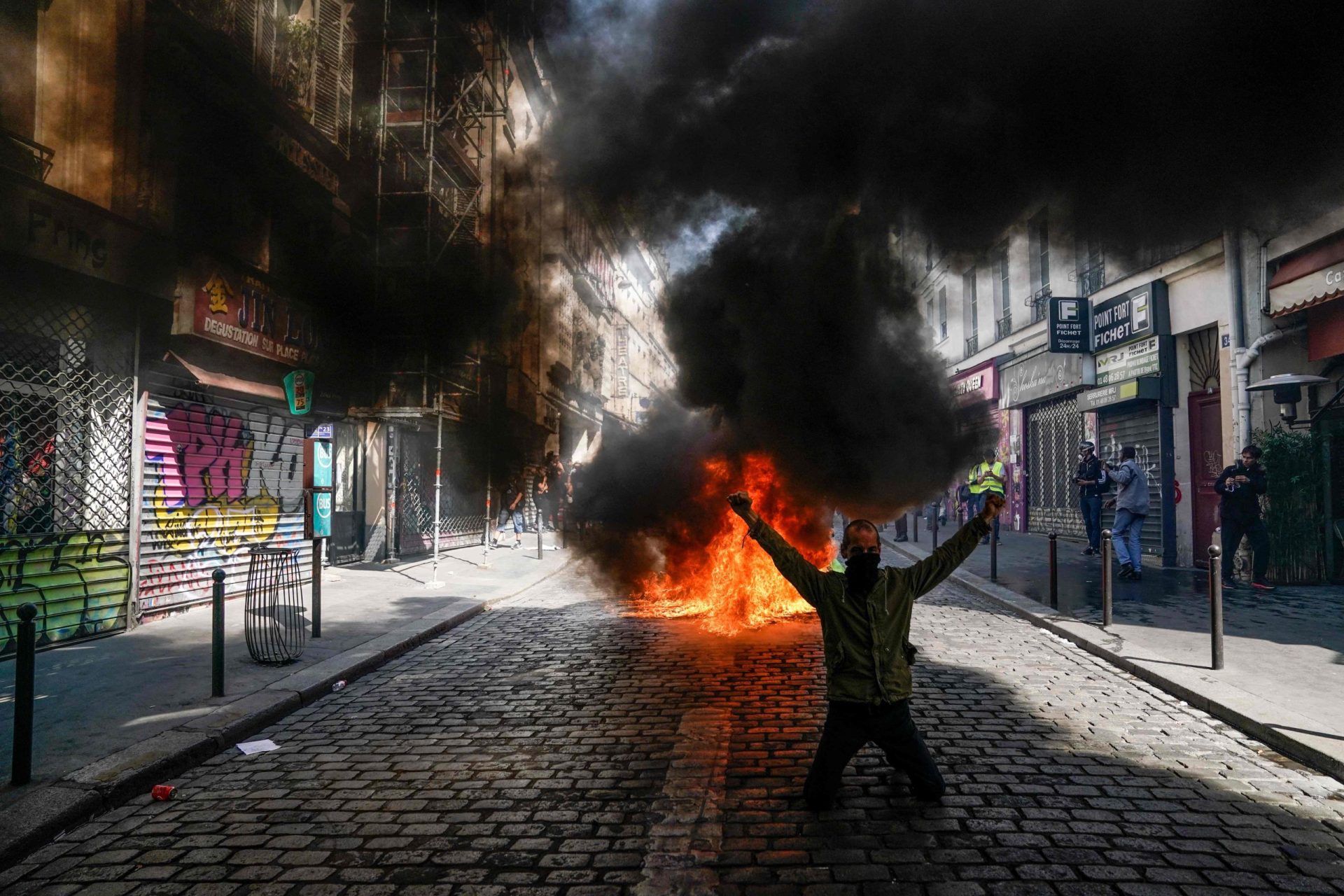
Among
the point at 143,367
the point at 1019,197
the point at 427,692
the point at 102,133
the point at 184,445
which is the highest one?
the point at 102,133

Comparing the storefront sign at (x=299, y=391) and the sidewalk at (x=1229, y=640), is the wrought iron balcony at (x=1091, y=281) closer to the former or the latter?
the sidewalk at (x=1229, y=640)

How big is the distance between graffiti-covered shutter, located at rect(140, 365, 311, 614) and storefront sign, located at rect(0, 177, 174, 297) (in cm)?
121

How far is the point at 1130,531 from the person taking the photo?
1089cm

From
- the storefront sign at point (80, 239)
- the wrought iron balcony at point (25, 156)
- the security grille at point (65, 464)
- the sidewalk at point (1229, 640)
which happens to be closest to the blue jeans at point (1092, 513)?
the sidewalk at point (1229, 640)

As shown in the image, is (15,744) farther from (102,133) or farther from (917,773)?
(102,133)

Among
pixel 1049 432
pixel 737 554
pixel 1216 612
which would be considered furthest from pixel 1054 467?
pixel 1216 612

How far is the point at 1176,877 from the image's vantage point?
9.12 ft

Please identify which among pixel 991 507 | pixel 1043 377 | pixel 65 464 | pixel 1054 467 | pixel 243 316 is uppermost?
pixel 1043 377

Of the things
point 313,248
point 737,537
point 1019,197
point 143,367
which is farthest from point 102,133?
point 1019,197

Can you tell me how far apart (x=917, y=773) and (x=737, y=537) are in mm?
4913

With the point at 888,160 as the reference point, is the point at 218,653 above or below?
below

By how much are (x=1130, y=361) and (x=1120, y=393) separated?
34.0 inches

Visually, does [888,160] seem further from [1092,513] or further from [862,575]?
[1092,513]

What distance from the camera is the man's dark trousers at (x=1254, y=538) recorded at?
9.78 m
